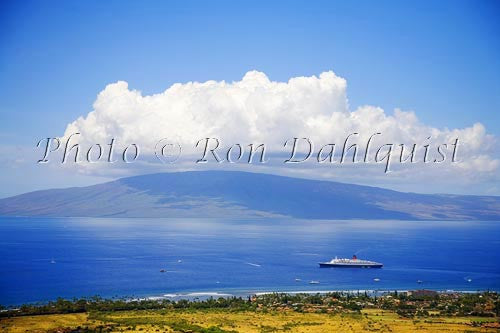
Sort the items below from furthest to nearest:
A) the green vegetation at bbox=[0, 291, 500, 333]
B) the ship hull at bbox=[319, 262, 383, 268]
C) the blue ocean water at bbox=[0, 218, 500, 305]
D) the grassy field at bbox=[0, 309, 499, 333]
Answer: the ship hull at bbox=[319, 262, 383, 268] < the blue ocean water at bbox=[0, 218, 500, 305] < the green vegetation at bbox=[0, 291, 500, 333] < the grassy field at bbox=[0, 309, 499, 333]

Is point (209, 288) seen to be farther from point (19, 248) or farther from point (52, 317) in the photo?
point (19, 248)

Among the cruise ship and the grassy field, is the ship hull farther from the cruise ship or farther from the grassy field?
the grassy field

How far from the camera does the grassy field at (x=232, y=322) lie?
48156 millimetres

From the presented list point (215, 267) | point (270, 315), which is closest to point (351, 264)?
point (215, 267)

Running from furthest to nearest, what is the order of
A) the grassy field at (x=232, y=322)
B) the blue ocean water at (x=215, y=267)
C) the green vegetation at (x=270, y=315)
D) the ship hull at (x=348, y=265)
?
1. the ship hull at (x=348, y=265)
2. the blue ocean water at (x=215, y=267)
3. the green vegetation at (x=270, y=315)
4. the grassy field at (x=232, y=322)

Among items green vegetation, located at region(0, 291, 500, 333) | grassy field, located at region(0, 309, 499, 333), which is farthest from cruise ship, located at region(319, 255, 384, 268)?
grassy field, located at region(0, 309, 499, 333)

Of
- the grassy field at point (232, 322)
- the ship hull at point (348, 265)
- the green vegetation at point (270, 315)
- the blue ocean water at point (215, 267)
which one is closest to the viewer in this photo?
the grassy field at point (232, 322)

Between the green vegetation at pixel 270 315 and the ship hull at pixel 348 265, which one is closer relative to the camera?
the green vegetation at pixel 270 315

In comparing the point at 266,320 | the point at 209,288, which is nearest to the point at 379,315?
the point at 266,320

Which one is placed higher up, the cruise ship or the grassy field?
the grassy field

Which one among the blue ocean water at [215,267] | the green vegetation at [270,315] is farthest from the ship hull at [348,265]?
the green vegetation at [270,315]

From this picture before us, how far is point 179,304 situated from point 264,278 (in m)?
33.2

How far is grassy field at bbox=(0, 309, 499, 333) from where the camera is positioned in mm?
48156

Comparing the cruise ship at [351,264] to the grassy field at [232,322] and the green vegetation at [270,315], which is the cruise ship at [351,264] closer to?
the green vegetation at [270,315]
